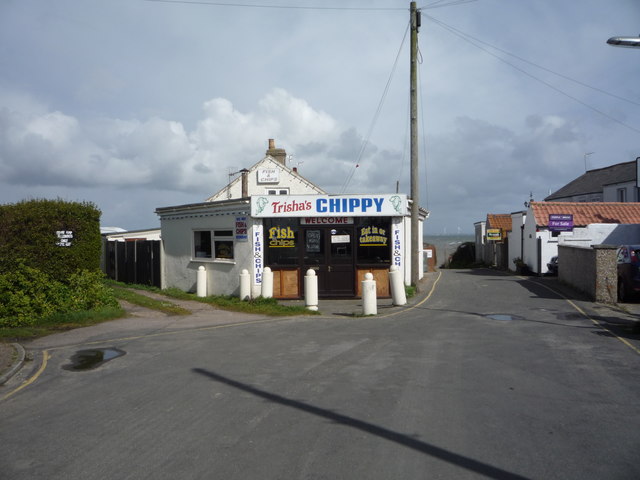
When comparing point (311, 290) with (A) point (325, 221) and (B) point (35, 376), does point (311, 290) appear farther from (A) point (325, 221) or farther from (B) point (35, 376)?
(B) point (35, 376)

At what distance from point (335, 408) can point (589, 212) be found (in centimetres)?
2663

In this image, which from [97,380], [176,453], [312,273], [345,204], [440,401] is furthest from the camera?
[345,204]

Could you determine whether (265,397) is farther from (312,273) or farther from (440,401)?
(312,273)

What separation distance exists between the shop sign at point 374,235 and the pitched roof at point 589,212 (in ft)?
44.2

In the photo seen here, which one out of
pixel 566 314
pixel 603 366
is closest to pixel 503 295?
pixel 566 314

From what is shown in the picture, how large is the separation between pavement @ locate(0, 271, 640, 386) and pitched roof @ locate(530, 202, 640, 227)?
8276mm

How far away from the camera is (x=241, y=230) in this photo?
17656 mm

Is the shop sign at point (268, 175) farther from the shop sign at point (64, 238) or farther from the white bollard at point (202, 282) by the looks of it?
the shop sign at point (64, 238)

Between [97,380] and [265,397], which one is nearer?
[265,397]

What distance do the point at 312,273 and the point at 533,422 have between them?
9753 millimetres

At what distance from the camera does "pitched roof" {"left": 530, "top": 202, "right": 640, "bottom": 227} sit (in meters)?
27.6

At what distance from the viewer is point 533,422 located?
566 cm

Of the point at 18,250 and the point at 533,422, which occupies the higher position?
the point at 18,250

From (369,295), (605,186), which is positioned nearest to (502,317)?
(369,295)
